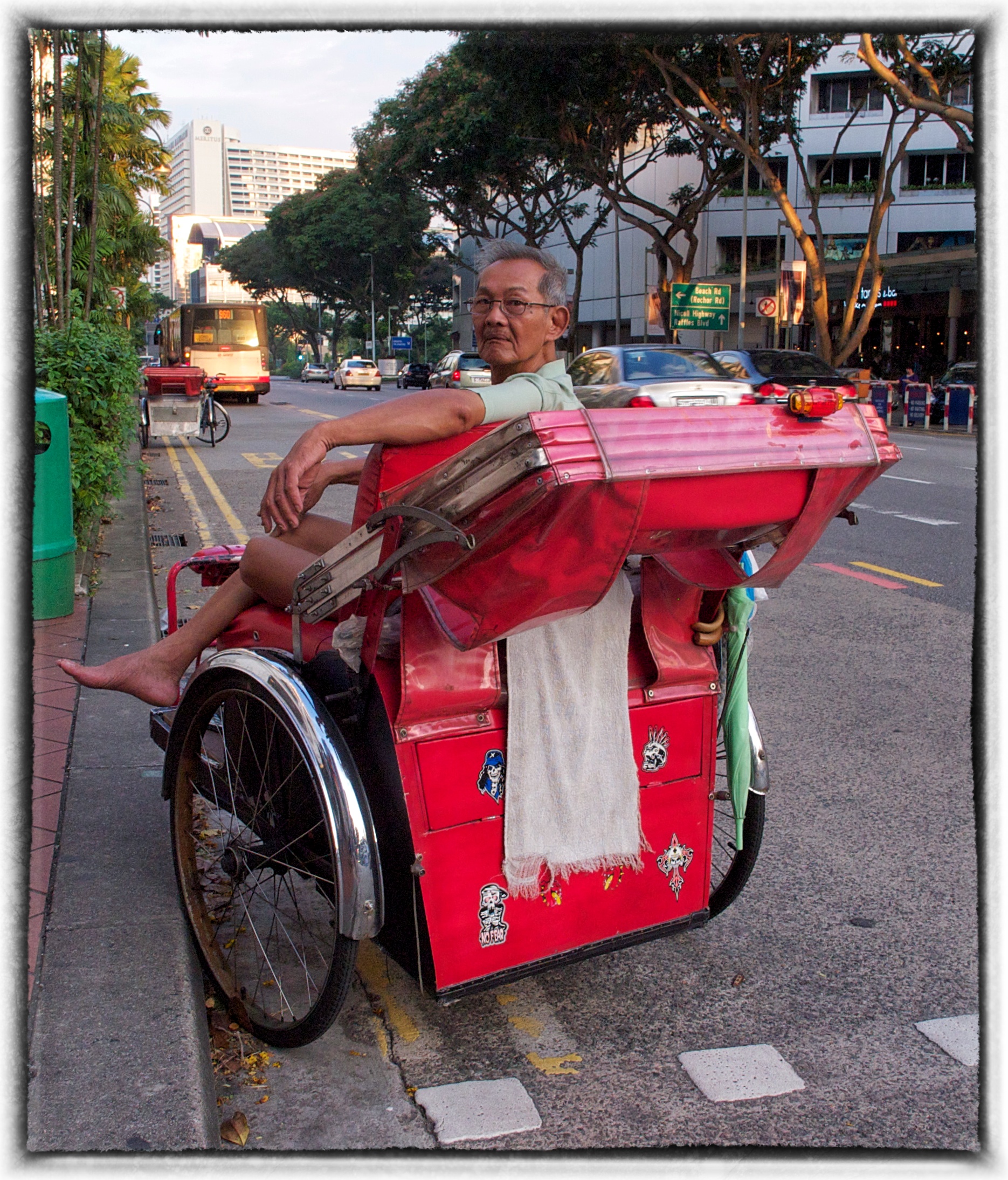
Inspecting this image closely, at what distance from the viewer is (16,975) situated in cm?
244

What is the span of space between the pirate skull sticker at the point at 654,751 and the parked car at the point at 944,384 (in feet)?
75.9

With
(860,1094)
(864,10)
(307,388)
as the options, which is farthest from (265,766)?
(307,388)

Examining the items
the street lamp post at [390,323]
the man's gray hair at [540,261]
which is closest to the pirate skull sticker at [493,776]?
the man's gray hair at [540,261]

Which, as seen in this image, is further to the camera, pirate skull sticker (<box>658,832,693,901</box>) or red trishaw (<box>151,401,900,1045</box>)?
pirate skull sticker (<box>658,832,693,901</box>)

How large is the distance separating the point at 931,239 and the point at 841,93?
6.30 m

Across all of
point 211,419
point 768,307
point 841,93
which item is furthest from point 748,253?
point 211,419

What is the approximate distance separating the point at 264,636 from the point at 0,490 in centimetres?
75

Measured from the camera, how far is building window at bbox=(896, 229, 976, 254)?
1742 inches

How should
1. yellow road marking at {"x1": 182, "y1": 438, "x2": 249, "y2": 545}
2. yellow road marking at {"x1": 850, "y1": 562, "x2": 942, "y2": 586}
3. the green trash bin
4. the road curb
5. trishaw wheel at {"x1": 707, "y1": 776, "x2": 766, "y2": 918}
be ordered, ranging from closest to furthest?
the road curb
trishaw wheel at {"x1": 707, "y1": 776, "x2": 766, "y2": 918}
the green trash bin
yellow road marking at {"x1": 850, "y1": 562, "x2": 942, "y2": 586}
yellow road marking at {"x1": 182, "y1": 438, "x2": 249, "y2": 545}

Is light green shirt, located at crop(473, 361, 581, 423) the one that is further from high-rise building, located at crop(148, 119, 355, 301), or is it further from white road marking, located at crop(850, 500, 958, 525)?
high-rise building, located at crop(148, 119, 355, 301)

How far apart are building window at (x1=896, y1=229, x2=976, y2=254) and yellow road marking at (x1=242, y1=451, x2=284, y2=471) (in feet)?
112

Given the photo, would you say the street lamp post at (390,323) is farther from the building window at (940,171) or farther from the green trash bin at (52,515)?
the green trash bin at (52,515)

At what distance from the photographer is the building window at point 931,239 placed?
4425 cm

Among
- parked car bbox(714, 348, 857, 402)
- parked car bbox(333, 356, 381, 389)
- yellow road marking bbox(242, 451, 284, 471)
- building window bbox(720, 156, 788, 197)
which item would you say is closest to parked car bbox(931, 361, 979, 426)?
parked car bbox(714, 348, 857, 402)
